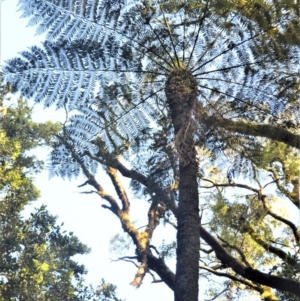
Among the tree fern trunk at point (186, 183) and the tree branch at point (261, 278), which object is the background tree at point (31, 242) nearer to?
the tree branch at point (261, 278)

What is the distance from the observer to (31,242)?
438 centimetres

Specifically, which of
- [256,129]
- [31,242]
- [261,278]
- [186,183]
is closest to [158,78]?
[256,129]

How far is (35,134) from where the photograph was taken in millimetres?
5086

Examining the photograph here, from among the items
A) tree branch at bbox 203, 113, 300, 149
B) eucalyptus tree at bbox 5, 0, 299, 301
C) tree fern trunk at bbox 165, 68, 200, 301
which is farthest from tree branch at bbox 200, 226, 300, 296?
tree fern trunk at bbox 165, 68, 200, 301

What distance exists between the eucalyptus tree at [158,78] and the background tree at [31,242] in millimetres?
1827

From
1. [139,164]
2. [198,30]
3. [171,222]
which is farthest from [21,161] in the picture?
[198,30]

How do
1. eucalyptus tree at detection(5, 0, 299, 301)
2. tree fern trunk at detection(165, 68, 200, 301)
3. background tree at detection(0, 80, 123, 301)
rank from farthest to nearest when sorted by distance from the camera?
background tree at detection(0, 80, 123, 301), eucalyptus tree at detection(5, 0, 299, 301), tree fern trunk at detection(165, 68, 200, 301)

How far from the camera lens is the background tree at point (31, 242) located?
4051mm

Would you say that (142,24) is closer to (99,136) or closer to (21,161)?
(99,136)

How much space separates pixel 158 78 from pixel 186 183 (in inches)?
30.2

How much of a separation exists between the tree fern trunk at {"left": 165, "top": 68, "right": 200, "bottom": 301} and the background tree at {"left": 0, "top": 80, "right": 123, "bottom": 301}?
2.26 m

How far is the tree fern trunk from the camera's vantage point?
186 centimetres

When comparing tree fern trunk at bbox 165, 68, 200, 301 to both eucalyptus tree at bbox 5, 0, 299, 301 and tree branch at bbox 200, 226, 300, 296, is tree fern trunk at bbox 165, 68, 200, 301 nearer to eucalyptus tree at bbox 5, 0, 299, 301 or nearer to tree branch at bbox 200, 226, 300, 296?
eucalyptus tree at bbox 5, 0, 299, 301

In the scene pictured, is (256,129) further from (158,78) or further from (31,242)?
(31,242)
